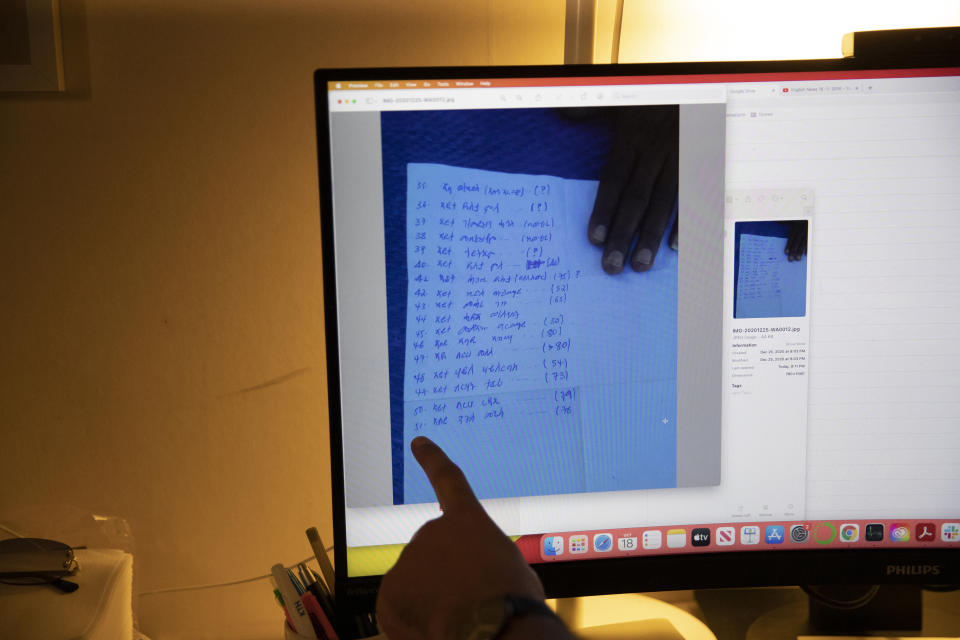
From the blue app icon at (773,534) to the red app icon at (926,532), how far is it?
127mm

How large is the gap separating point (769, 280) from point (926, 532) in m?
0.28

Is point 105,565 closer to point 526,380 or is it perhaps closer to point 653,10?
point 526,380

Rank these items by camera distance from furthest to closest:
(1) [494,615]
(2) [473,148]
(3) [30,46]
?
(3) [30,46]
(2) [473,148]
(1) [494,615]

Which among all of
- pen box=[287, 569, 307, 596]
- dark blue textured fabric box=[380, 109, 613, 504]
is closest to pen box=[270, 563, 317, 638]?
pen box=[287, 569, 307, 596]

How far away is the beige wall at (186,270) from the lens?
746 millimetres

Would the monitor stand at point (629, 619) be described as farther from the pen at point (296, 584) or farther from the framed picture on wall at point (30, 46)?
the framed picture on wall at point (30, 46)

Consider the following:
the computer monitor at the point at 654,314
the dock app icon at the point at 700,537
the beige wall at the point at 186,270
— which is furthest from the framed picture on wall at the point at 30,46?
the dock app icon at the point at 700,537

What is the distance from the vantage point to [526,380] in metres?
0.62

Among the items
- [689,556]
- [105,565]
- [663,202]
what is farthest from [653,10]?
[105,565]

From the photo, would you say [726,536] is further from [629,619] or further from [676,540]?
[629,619]

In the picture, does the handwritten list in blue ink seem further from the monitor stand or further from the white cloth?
the white cloth

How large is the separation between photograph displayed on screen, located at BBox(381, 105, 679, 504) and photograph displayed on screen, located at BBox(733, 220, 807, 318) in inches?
2.4

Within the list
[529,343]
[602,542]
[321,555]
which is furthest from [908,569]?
[321,555]

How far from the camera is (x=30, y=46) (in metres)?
0.71
